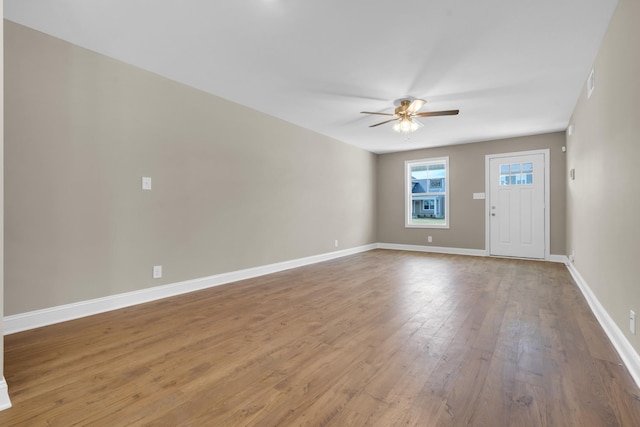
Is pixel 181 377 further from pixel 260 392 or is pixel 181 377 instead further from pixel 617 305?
pixel 617 305

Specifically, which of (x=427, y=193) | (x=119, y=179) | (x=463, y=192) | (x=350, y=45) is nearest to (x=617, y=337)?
(x=350, y=45)

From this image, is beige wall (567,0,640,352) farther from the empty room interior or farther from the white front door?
the white front door

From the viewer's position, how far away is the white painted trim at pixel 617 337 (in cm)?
180

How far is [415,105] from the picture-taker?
4.06m

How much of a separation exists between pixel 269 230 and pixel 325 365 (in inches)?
119

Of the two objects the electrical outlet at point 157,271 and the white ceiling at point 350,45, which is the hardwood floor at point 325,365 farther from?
the white ceiling at point 350,45

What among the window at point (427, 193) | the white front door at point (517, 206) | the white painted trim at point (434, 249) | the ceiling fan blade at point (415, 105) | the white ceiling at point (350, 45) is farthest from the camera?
the window at point (427, 193)

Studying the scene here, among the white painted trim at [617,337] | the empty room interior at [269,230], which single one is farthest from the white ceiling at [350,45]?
the white painted trim at [617,337]

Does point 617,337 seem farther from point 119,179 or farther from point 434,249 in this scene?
point 434,249

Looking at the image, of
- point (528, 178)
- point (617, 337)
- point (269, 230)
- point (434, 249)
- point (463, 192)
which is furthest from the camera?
point (434, 249)

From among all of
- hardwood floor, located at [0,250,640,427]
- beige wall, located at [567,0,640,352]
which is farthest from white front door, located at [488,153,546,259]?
hardwood floor, located at [0,250,640,427]

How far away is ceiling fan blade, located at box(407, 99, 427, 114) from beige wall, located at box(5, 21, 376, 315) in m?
2.05

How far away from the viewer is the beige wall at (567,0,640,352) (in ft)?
6.21

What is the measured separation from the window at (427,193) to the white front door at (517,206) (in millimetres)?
971
